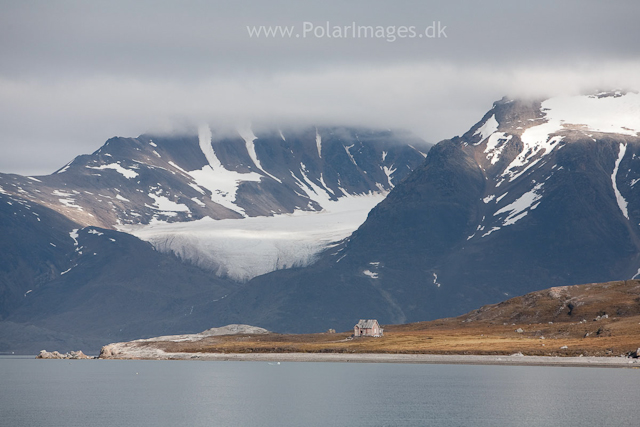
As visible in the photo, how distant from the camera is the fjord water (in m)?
99.9

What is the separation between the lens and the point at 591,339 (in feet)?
643

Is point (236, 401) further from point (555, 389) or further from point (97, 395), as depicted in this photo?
point (555, 389)

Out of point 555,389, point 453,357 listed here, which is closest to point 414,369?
point 453,357

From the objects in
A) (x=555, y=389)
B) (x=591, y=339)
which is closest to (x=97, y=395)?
(x=555, y=389)

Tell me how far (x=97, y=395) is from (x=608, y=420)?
2552 inches

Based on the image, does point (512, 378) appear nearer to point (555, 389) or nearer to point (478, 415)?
point (555, 389)

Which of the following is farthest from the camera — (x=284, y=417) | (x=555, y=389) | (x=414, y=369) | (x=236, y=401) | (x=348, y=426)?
(x=414, y=369)

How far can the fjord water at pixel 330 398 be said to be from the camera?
99.9 m

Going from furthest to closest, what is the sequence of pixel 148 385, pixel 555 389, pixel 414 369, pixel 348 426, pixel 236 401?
pixel 414 369
pixel 148 385
pixel 555 389
pixel 236 401
pixel 348 426

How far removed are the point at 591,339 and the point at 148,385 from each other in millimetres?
96770

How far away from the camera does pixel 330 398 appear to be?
120 meters

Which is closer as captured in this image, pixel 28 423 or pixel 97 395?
pixel 28 423

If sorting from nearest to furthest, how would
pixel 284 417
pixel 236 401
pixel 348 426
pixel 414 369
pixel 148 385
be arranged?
pixel 348 426 < pixel 284 417 < pixel 236 401 < pixel 148 385 < pixel 414 369

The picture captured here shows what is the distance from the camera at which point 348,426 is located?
3760 inches
